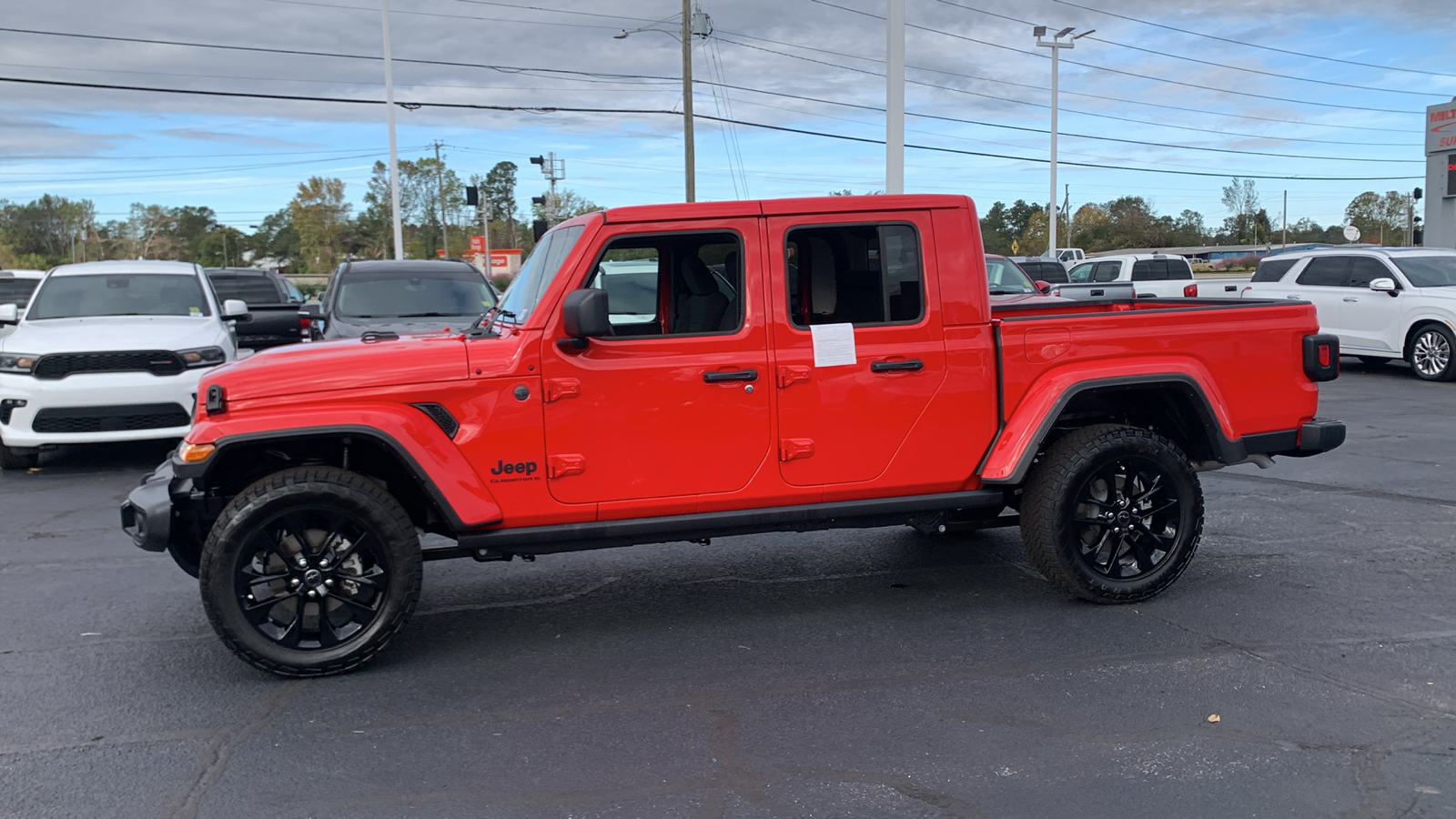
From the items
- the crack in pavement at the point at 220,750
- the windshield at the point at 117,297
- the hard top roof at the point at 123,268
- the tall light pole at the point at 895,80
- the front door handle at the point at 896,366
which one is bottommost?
the crack in pavement at the point at 220,750

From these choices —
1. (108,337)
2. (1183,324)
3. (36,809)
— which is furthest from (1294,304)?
(108,337)

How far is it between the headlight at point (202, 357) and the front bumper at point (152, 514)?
17.3 ft

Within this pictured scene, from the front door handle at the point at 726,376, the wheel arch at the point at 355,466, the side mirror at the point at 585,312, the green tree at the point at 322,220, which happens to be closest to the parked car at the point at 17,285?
the wheel arch at the point at 355,466

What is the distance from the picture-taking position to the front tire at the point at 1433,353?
1470 centimetres

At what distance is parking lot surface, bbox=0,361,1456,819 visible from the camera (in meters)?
3.58

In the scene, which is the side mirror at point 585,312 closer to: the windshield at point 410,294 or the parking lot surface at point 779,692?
the parking lot surface at point 779,692

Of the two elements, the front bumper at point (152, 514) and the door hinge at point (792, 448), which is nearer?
the front bumper at point (152, 514)

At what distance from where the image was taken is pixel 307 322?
12664mm

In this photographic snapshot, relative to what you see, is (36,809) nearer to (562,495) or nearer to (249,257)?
(562,495)

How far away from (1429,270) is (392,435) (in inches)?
619

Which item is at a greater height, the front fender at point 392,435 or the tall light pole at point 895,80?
the tall light pole at point 895,80

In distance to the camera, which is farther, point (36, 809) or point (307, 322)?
point (307, 322)

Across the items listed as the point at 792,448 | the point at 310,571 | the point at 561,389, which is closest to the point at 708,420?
the point at 792,448

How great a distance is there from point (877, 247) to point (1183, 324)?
155cm
